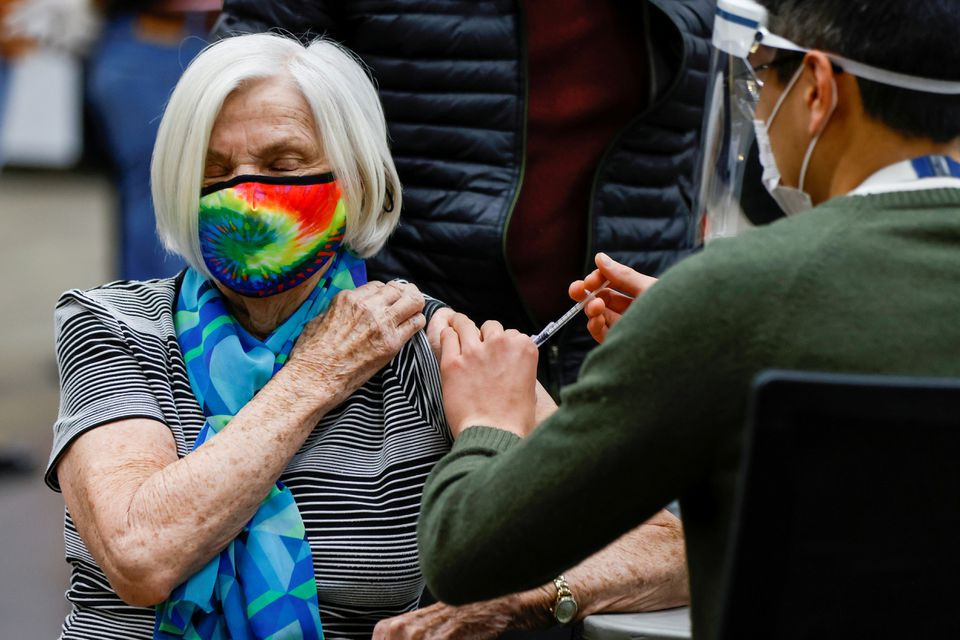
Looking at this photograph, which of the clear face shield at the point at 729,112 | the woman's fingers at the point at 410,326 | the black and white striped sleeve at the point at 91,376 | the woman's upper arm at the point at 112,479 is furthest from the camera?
the woman's fingers at the point at 410,326

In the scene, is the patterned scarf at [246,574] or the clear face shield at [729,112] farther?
the patterned scarf at [246,574]

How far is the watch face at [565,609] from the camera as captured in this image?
1833mm

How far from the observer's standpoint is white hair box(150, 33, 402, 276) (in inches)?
81.4

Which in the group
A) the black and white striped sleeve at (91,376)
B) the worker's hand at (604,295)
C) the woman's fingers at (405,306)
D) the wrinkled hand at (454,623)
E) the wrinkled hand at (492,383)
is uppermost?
the worker's hand at (604,295)

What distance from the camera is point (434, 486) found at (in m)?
1.37

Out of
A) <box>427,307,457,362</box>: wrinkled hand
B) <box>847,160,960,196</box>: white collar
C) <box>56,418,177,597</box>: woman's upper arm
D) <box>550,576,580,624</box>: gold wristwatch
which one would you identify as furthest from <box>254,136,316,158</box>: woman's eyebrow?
<box>847,160,960,196</box>: white collar

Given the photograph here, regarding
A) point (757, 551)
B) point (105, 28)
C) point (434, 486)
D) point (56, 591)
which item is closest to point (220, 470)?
point (434, 486)

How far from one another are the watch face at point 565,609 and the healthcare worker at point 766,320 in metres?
0.50

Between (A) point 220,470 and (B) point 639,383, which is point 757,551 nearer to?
(B) point 639,383

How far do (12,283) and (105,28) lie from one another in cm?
337

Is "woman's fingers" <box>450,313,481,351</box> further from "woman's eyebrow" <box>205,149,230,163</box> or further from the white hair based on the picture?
"woman's eyebrow" <box>205,149,230,163</box>

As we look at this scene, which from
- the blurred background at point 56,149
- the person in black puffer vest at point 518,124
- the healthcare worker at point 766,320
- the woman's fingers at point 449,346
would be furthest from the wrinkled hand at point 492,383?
the blurred background at point 56,149

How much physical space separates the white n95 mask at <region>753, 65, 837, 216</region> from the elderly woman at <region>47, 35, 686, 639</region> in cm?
68

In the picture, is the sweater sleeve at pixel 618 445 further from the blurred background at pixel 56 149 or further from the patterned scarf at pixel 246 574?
the blurred background at pixel 56 149
